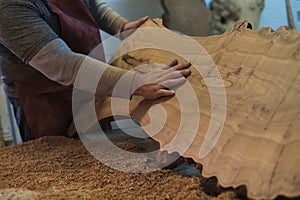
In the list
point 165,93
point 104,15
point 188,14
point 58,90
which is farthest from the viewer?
point 188,14

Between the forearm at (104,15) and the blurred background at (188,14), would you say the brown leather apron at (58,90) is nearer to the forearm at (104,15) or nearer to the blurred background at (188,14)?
the forearm at (104,15)

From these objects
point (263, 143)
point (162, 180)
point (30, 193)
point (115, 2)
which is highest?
point (115, 2)

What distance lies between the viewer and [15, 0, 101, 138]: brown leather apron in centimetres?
132

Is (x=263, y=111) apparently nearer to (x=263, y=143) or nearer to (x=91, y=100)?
(x=263, y=143)

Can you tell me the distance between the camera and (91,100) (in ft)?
4.33

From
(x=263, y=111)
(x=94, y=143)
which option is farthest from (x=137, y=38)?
(x=263, y=111)

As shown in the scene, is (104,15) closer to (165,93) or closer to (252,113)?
(165,93)

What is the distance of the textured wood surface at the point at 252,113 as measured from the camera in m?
0.66

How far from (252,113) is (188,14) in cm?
144

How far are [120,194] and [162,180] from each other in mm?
114

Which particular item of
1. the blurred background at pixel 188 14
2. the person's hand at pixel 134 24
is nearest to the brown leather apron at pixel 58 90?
the person's hand at pixel 134 24

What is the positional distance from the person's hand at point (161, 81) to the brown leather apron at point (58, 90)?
367mm

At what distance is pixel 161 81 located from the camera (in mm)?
1014

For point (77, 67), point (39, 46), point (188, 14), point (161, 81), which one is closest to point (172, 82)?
point (161, 81)
